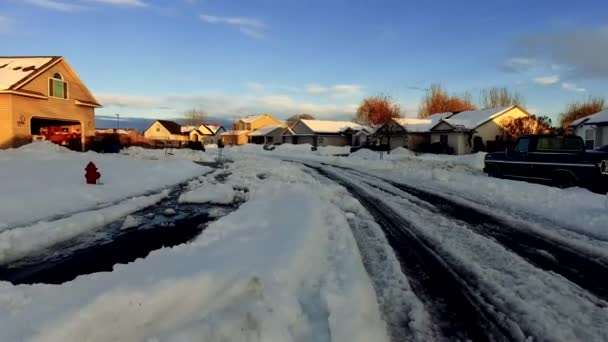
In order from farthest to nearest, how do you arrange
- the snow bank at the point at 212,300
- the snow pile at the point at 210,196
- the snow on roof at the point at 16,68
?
the snow on roof at the point at 16,68 → the snow pile at the point at 210,196 → the snow bank at the point at 212,300

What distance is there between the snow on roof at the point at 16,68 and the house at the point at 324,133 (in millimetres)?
41987

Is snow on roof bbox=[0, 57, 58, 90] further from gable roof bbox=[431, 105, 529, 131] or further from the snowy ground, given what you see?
gable roof bbox=[431, 105, 529, 131]

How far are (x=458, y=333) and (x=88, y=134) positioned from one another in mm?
34380

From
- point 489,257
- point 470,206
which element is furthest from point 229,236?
point 470,206

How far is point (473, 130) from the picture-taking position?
45062mm

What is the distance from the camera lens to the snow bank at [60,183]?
9.92 meters

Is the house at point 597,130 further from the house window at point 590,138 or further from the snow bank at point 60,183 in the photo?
the snow bank at point 60,183

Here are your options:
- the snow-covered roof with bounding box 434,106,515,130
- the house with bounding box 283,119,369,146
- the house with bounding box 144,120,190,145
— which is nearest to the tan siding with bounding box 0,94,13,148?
the snow-covered roof with bounding box 434,106,515,130

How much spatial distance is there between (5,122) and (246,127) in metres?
76.2

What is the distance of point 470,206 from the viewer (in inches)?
424

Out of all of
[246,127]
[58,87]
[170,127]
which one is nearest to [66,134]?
[58,87]

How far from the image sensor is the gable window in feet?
92.9

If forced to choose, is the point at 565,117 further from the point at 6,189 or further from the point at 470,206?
the point at 6,189

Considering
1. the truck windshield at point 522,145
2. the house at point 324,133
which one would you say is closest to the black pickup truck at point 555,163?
the truck windshield at point 522,145
